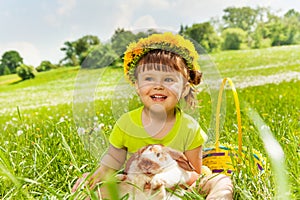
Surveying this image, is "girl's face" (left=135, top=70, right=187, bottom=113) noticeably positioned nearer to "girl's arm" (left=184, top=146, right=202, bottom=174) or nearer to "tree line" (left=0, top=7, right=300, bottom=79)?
"girl's arm" (left=184, top=146, right=202, bottom=174)

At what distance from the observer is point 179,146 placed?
2369mm

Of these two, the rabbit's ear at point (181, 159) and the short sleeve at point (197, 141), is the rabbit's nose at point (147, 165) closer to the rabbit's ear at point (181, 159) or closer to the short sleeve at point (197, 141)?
the rabbit's ear at point (181, 159)

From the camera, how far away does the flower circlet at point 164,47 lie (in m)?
2.28

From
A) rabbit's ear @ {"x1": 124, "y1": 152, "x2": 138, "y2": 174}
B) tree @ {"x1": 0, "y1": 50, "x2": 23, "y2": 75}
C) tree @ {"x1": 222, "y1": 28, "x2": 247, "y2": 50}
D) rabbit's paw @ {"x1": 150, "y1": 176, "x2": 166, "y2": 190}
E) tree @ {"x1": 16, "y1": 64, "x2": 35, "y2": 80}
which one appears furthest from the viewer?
tree @ {"x1": 0, "y1": 50, "x2": 23, "y2": 75}

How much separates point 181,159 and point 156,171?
0.23 metres

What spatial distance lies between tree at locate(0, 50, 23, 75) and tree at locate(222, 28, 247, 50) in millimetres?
12766

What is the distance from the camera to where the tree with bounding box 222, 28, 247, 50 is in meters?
26.4

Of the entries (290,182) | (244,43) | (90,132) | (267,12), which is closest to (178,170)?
(290,182)

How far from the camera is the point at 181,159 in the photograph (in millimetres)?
2303

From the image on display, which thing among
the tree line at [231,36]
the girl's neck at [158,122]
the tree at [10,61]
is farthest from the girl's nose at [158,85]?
the tree at [10,61]

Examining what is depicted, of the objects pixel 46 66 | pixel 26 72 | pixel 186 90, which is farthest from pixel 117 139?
pixel 46 66

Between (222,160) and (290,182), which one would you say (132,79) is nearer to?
(222,160)

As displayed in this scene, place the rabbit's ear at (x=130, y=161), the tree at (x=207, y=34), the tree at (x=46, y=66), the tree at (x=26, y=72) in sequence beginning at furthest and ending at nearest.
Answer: the tree at (x=46, y=66)
the tree at (x=26, y=72)
the tree at (x=207, y=34)
the rabbit's ear at (x=130, y=161)

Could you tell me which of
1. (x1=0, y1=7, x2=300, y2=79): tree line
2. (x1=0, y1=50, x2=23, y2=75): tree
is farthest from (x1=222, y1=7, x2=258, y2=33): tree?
(x1=0, y1=50, x2=23, y2=75): tree
